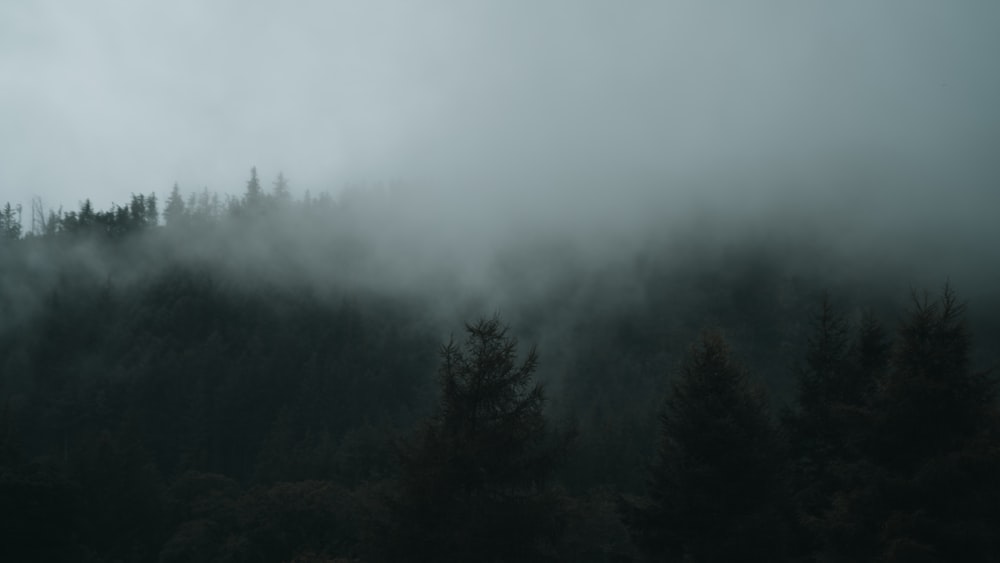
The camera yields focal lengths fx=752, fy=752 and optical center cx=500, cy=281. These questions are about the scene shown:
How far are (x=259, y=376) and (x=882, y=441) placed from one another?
100822 mm

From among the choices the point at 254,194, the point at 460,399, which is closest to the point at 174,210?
the point at 254,194

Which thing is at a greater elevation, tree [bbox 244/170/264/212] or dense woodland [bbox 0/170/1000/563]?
tree [bbox 244/170/264/212]

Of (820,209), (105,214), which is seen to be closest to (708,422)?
(105,214)

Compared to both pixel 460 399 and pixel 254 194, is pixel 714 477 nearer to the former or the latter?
pixel 460 399

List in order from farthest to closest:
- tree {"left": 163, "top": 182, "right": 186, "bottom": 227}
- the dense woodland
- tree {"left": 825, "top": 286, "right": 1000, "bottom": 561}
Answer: tree {"left": 163, "top": 182, "right": 186, "bottom": 227}
the dense woodland
tree {"left": 825, "top": 286, "right": 1000, "bottom": 561}

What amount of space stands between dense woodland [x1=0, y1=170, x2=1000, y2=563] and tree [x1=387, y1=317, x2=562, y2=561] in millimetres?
59

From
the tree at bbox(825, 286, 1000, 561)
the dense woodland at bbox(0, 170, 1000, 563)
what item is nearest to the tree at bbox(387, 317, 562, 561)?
the dense woodland at bbox(0, 170, 1000, 563)

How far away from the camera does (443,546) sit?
57.2 feet

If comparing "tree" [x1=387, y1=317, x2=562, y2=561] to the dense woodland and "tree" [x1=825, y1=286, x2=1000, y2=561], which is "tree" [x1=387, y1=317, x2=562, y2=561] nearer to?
the dense woodland

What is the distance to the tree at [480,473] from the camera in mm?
17516

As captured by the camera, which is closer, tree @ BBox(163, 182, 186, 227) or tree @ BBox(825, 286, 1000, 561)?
tree @ BBox(825, 286, 1000, 561)

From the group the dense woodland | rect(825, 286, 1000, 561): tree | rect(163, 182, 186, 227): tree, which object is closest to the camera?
rect(825, 286, 1000, 561): tree

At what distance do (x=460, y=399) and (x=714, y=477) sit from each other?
20.9 feet

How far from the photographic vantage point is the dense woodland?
17.2 metres
